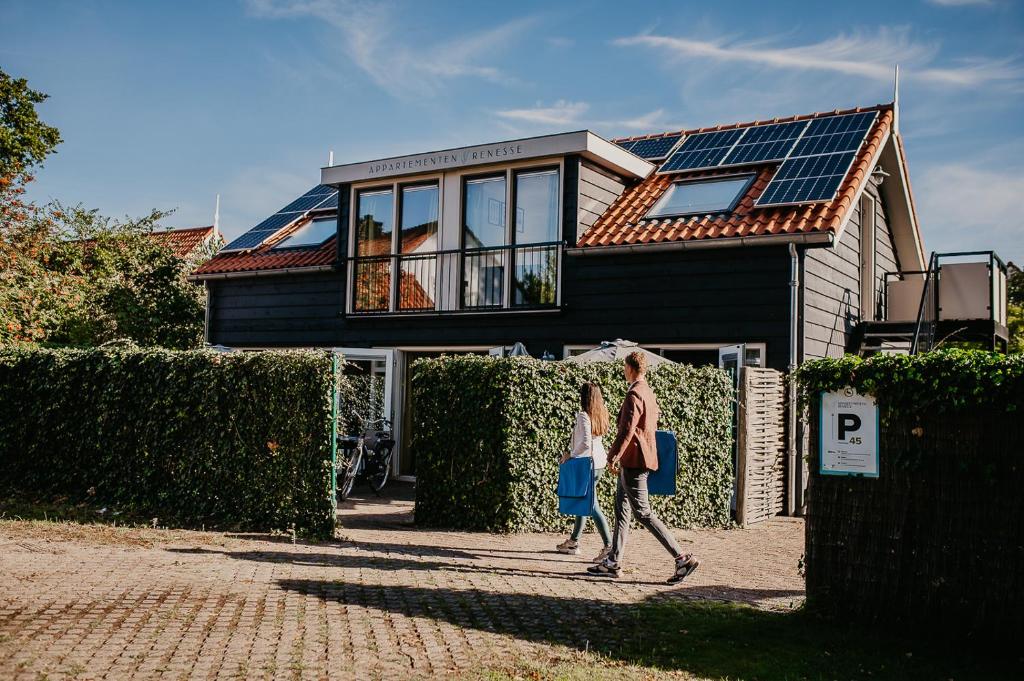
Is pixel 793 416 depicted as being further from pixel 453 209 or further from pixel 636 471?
pixel 453 209

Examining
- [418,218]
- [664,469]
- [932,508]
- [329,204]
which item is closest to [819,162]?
[418,218]

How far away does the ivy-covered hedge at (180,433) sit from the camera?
9.62m

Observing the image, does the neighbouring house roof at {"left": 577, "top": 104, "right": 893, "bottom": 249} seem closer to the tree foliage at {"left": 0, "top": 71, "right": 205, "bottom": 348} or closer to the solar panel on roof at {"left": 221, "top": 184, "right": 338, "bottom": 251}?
the solar panel on roof at {"left": 221, "top": 184, "right": 338, "bottom": 251}

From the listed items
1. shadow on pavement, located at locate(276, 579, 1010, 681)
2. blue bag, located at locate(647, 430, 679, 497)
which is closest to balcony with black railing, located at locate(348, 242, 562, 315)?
blue bag, located at locate(647, 430, 679, 497)

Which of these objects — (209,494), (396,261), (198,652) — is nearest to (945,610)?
(198,652)

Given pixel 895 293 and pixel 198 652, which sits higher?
pixel 895 293

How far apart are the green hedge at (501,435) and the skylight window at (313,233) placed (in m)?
8.76

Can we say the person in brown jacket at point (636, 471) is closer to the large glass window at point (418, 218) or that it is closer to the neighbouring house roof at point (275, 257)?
the large glass window at point (418, 218)

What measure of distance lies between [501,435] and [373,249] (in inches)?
309

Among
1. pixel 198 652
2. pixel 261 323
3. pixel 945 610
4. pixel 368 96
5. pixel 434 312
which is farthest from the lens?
pixel 261 323

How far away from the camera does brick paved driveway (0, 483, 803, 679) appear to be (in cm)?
520

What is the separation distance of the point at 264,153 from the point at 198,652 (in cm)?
1360

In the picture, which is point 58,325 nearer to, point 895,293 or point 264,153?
point 264,153

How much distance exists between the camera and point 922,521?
592cm
